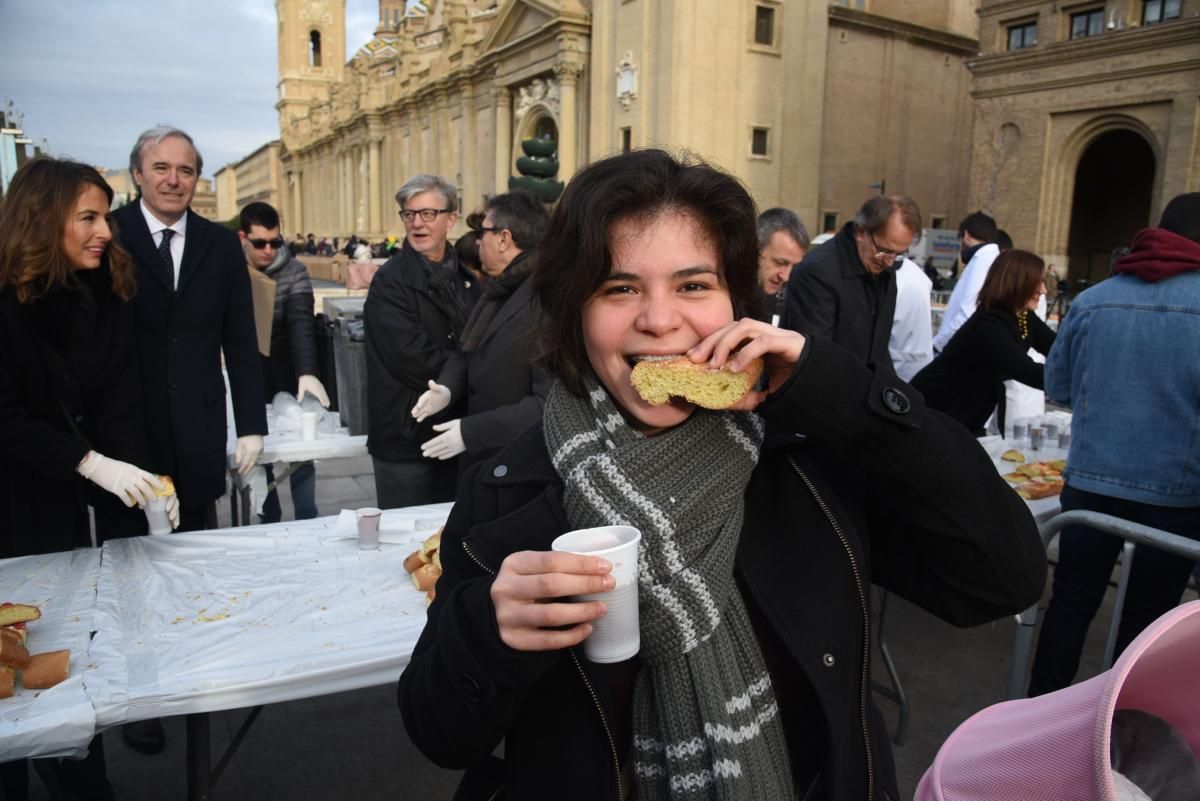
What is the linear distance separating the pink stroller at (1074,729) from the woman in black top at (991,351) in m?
3.42

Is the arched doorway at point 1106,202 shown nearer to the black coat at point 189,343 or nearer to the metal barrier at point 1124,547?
the metal barrier at point 1124,547

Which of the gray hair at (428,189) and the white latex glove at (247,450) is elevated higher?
the gray hair at (428,189)

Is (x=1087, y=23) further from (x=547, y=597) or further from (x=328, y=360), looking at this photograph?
(x=547, y=597)

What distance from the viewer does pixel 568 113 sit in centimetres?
3444

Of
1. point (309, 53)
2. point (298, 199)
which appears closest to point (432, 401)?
point (298, 199)

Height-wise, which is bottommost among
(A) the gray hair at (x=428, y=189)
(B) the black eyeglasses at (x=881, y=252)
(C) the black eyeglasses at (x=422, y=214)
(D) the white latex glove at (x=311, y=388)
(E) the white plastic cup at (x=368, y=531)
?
(E) the white plastic cup at (x=368, y=531)

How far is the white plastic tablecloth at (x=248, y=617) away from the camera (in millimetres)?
2361

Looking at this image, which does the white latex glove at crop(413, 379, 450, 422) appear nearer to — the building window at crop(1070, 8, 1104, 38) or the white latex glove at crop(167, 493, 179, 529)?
the white latex glove at crop(167, 493, 179, 529)

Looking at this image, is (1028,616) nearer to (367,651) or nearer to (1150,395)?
(1150,395)

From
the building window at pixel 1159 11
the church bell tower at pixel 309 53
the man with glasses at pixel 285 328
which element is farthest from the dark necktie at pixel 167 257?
the church bell tower at pixel 309 53

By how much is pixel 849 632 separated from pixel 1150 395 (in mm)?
2690

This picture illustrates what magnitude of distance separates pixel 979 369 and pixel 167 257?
4.22m

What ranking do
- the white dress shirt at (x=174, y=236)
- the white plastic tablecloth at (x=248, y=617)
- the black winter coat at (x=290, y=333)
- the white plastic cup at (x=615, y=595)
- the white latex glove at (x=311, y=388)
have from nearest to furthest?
the white plastic cup at (x=615, y=595)
the white plastic tablecloth at (x=248, y=617)
the white dress shirt at (x=174, y=236)
the white latex glove at (x=311, y=388)
the black winter coat at (x=290, y=333)

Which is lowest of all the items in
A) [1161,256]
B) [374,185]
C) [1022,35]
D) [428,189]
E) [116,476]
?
[116,476]
